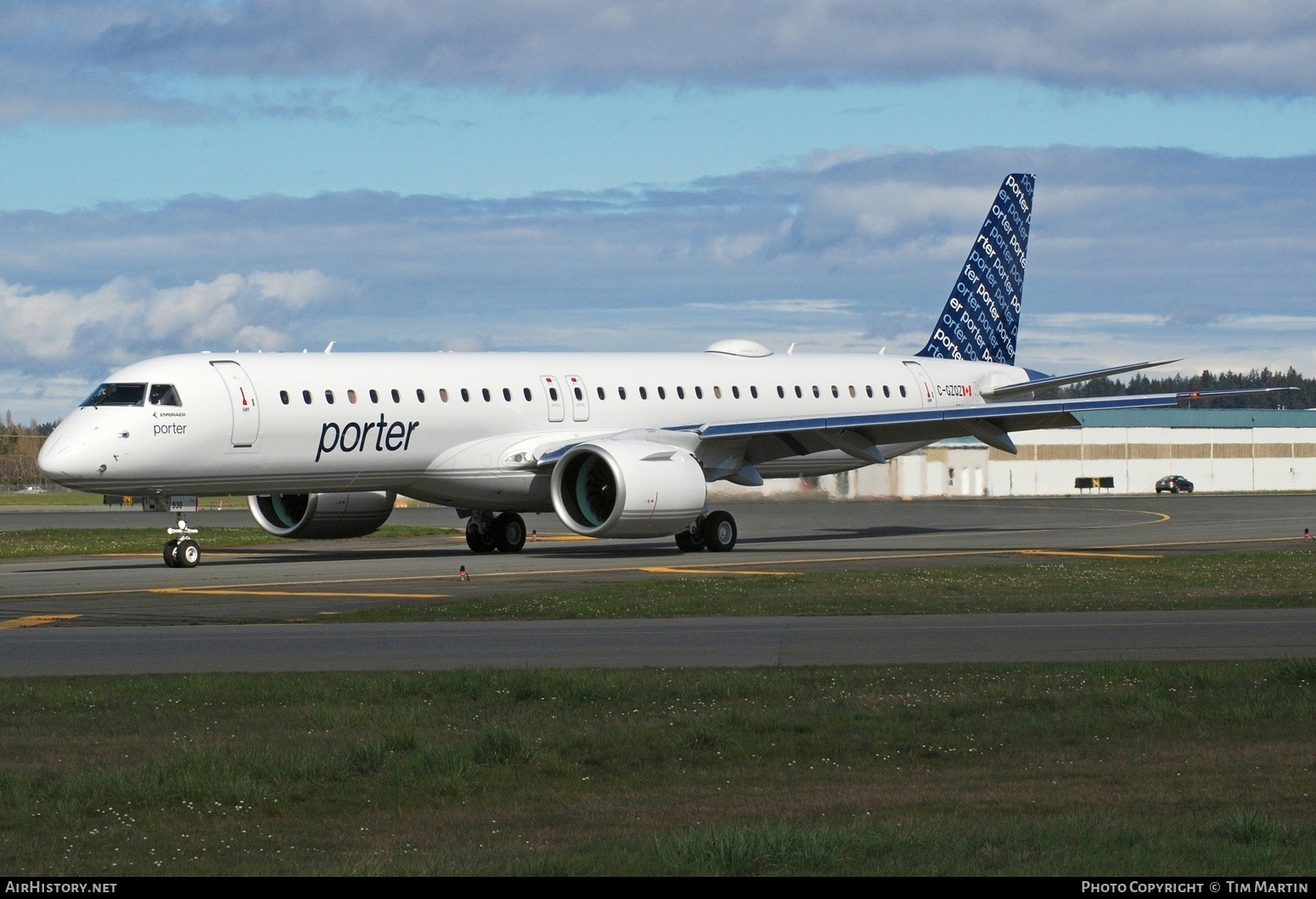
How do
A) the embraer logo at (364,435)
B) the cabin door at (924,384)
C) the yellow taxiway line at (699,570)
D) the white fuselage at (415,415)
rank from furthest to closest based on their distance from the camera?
1. the cabin door at (924,384)
2. the embraer logo at (364,435)
3. the white fuselage at (415,415)
4. the yellow taxiway line at (699,570)

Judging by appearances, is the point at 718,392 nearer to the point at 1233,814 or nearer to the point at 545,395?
the point at 545,395

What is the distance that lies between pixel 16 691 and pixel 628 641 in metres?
6.55

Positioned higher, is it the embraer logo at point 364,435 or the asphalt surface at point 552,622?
the embraer logo at point 364,435

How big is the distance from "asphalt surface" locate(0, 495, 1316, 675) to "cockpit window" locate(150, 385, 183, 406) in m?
3.18

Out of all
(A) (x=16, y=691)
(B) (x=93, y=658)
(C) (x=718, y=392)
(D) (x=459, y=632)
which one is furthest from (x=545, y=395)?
(A) (x=16, y=691)

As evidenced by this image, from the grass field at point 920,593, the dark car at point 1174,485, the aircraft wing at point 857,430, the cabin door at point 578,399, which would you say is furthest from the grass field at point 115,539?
the dark car at point 1174,485

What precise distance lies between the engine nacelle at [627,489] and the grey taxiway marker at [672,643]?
12.6 meters

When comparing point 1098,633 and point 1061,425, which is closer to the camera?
point 1098,633

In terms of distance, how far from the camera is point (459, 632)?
19.8 meters

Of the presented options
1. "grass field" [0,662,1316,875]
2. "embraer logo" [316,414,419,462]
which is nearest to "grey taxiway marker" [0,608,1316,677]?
"grass field" [0,662,1316,875]

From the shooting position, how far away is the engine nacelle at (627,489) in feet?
111

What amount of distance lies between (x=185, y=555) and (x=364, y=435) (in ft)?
14.0

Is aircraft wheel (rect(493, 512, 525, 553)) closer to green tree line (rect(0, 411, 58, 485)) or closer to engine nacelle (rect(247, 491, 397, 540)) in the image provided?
engine nacelle (rect(247, 491, 397, 540))

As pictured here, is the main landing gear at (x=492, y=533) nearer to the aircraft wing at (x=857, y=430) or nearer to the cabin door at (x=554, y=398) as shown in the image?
the cabin door at (x=554, y=398)
